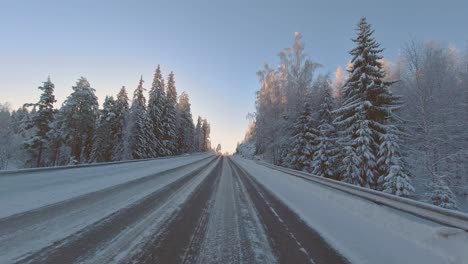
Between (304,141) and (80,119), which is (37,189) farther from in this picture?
(80,119)

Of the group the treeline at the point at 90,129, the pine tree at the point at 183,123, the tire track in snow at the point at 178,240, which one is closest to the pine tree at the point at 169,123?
the treeline at the point at 90,129

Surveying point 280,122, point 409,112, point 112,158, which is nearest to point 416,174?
point 409,112

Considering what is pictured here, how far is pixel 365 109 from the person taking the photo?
15.8m

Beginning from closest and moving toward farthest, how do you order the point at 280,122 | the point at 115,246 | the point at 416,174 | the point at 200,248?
the point at 115,246 < the point at 200,248 < the point at 416,174 < the point at 280,122

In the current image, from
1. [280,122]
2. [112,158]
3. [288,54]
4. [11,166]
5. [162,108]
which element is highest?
[288,54]

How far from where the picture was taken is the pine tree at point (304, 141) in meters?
23.1

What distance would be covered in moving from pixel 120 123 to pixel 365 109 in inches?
1308

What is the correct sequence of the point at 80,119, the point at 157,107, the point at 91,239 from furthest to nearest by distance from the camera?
the point at 157,107 → the point at 80,119 → the point at 91,239

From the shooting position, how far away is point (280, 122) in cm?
2767

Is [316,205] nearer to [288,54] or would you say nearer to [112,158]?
[288,54]

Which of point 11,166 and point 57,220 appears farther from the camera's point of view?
point 11,166

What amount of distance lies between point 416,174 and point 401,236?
16.9m

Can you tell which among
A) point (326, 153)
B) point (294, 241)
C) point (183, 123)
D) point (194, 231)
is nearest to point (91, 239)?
point (194, 231)

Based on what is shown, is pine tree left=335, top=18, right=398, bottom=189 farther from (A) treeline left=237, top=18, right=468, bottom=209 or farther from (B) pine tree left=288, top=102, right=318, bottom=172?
(B) pine tree left=288, top=102, right=318, bottom=172
